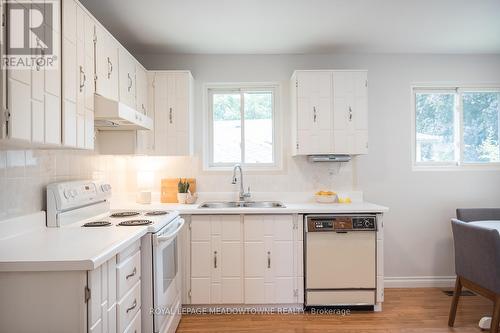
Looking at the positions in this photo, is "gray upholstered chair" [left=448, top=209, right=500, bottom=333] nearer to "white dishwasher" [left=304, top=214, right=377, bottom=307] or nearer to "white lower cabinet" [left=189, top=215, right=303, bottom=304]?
"white dishwasher" [left=304, top=214, right=377, bottom=307]

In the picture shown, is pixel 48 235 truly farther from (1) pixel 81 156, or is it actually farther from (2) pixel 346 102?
(2) pixel 346 102

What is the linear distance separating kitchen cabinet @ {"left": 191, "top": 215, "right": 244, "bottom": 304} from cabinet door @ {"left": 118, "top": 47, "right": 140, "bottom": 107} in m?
1.19

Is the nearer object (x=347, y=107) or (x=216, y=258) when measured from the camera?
(x=216, y=258)

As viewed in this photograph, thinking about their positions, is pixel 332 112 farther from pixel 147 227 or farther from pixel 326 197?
pixel 147 227

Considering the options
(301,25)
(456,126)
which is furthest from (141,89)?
(456,126)

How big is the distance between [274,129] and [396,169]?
1438mm

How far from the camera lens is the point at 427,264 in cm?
323

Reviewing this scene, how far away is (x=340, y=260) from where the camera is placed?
8.49 ft

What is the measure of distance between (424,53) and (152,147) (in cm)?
317

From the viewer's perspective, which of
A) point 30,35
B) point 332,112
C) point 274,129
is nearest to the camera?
point 30,35

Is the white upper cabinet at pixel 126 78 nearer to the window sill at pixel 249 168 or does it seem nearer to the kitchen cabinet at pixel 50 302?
the window sill at pixel 249 168

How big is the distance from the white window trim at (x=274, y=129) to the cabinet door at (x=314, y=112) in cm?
36

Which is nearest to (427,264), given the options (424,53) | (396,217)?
(396,217)

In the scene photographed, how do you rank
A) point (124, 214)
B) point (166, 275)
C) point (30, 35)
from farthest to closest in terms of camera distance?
point (124, 214) < point (166, 275) < point (30, 35)
